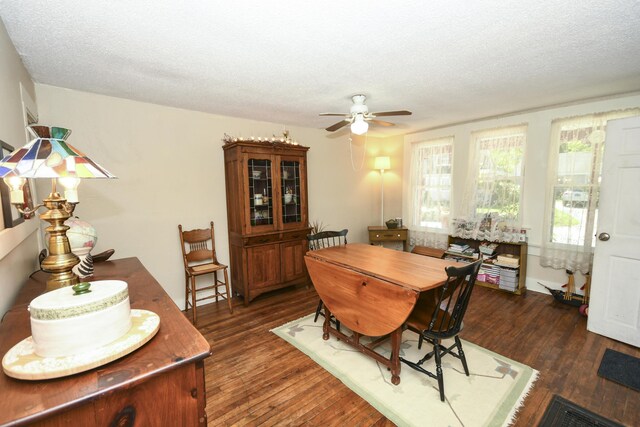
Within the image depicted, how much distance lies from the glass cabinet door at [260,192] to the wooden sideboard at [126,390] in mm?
2346

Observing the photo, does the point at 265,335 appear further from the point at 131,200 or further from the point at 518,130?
the point at 518,130

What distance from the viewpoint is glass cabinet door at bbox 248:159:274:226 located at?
3299mm

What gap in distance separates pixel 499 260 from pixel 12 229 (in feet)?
14.3

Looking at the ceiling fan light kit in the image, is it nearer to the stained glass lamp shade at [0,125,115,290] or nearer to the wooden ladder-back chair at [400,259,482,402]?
the wooden ladder-back chair at [400,259,482,402]

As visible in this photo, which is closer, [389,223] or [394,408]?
[394,408]

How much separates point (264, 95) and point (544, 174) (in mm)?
3374

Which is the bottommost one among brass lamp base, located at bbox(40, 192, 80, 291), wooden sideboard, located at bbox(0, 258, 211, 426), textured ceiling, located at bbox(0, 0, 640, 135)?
wooden sideboard, located at bbox(0, 258, 211, 426)

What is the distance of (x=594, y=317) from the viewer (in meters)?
2.56

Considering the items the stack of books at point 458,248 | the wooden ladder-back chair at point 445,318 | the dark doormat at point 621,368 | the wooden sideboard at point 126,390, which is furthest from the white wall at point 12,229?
the stack of books at point 458,248

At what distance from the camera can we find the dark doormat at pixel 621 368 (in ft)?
6.31

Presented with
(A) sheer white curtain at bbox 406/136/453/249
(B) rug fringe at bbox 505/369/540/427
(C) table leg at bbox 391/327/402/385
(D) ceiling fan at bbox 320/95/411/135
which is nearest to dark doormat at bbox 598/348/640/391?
(B) rug fringe at bbox 505/369/540/427

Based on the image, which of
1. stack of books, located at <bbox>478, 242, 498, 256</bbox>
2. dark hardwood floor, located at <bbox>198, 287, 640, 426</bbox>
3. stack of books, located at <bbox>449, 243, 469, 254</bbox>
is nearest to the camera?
dark hardwood floor, located at <bbox>198, 287, 640, 426</bbox>

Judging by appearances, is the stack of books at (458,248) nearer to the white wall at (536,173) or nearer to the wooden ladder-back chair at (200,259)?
the white wall at (536,173)

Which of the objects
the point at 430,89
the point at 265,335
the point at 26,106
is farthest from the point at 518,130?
the point at 26,106
